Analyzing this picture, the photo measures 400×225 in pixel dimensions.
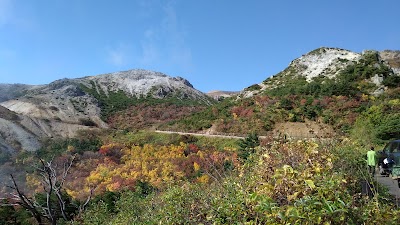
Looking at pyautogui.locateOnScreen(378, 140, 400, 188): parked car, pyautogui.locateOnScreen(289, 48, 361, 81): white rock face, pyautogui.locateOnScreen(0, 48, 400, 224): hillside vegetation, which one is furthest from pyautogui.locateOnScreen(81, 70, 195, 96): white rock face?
pyautogui.locateOnScreen(378, 140, 400, 188): parked car

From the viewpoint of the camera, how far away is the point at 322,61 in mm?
62219

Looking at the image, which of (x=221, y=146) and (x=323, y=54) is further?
(x=323, y=54)

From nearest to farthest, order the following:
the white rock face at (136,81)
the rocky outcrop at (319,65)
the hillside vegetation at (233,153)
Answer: the hillside vegetation at (233,153) < the rocky outcrop at (319,65) < the white rock face at (136,81)

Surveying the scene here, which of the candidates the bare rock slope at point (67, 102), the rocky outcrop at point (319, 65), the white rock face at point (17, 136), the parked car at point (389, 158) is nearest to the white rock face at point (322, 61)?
the rocky outcrop at point (319, 65)

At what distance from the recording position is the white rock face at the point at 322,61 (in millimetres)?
57969

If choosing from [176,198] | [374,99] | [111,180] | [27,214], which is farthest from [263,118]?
[176,198]

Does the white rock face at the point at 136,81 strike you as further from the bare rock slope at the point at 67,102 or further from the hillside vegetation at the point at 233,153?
the hillside vegetation at the point at 233,153

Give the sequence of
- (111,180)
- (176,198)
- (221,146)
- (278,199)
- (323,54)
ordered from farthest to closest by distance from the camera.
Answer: (323,54) < (221,146) < (111,180) < (176,198) < (278,199)

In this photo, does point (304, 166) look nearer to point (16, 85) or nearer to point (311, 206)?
point (311, 206)

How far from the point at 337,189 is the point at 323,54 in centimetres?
6567

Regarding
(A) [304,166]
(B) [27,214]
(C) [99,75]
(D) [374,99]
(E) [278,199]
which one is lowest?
(B) [27,214]

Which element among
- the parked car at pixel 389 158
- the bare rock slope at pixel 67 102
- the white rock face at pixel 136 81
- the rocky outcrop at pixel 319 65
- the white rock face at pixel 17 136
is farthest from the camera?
the white rock face at pixel 136 81

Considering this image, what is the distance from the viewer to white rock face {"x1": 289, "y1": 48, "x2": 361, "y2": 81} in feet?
190

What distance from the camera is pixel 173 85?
373 feet
